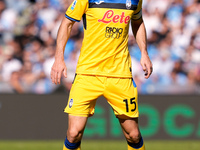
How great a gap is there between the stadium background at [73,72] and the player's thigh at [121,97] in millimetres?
3879

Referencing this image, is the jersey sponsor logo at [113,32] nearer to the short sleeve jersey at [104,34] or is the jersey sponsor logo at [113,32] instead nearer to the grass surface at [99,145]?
the short sleeve jersey at [104,34]

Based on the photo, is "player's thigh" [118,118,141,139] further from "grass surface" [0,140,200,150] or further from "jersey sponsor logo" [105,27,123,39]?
"grass surface" [0,140,200,150]

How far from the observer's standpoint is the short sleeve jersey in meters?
4.89

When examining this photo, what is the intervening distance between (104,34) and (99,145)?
13.3 ft

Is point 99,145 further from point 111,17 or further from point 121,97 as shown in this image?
point 111,17

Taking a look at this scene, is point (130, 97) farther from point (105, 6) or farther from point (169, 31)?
point (169, 31)

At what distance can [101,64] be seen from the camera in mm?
5016

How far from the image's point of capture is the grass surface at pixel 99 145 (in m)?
8.20

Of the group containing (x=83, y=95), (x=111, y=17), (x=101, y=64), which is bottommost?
(x=83, y=95)

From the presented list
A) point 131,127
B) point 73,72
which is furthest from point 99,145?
point 131,127

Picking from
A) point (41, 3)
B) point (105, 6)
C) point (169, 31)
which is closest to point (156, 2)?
point (169, 31)

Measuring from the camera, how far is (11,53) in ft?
32.4

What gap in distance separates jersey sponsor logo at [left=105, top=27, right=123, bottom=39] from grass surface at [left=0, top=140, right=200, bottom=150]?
3617 millimetres

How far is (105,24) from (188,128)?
4.80 m
